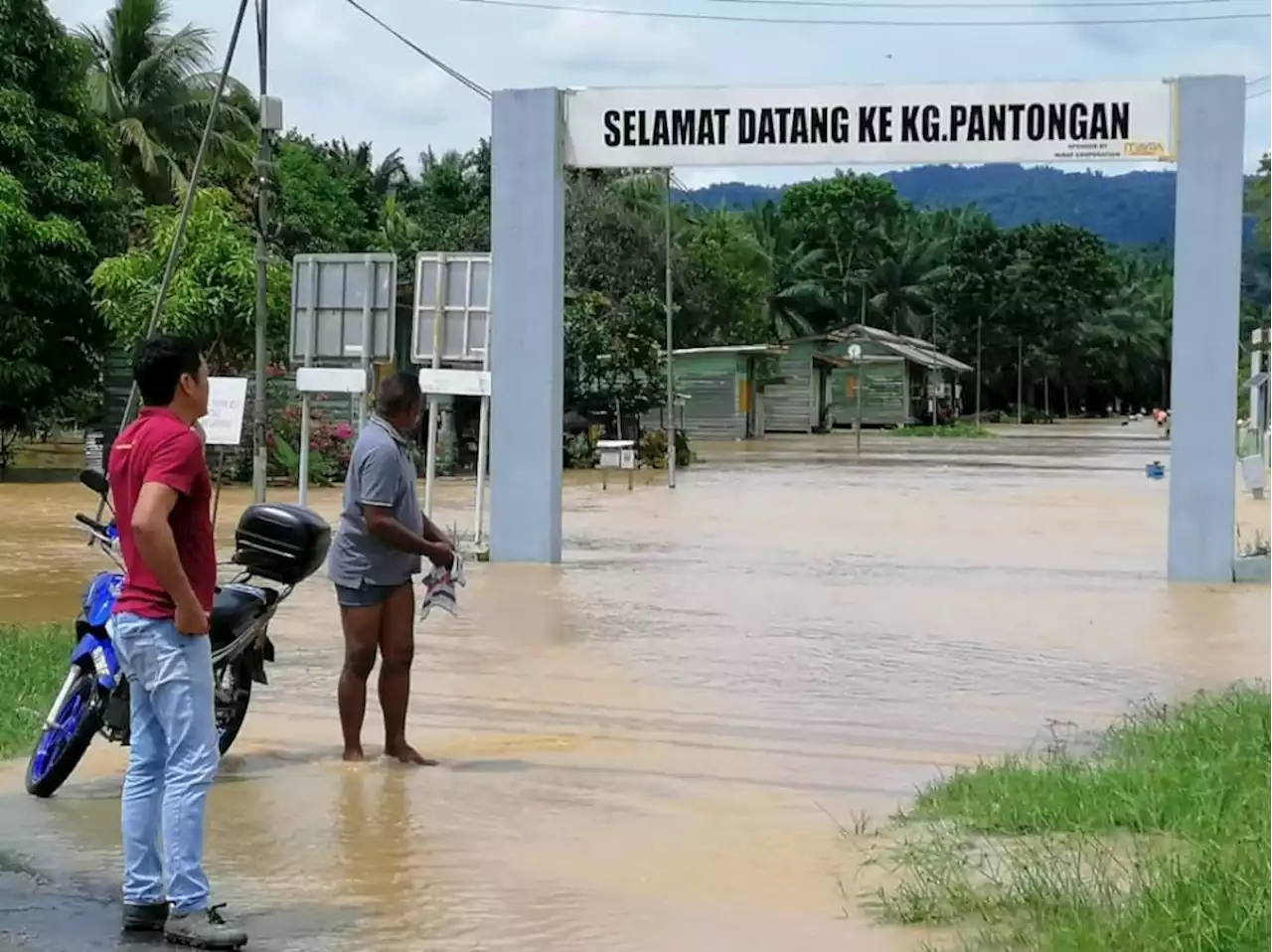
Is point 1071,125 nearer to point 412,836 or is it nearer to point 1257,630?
point 1257,630

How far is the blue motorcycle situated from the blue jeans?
3.50ft

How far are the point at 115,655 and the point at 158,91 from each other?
3383 cm

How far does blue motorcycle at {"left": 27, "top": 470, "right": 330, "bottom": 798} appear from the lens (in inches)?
263

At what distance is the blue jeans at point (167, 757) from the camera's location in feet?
17.2

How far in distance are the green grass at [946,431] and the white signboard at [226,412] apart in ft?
164

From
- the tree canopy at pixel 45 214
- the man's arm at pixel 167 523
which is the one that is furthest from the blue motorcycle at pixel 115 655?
the tree canopy at pixel 45 214

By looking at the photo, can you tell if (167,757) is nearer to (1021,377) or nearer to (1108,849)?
(1108,849)

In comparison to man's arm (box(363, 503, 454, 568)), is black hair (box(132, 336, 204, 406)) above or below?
above

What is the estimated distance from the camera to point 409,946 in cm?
527

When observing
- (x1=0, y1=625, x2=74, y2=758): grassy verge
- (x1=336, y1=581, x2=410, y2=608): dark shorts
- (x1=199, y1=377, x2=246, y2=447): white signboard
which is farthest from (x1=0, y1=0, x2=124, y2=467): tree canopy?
(x1=336, y1=581, x2=410, y2=608): dark shorts

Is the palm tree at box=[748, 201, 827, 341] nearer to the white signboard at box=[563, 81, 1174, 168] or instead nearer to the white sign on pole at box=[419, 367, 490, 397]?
the white sign on pole at box=[419, 367, 490, 397]

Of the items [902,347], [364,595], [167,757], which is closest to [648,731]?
[364,595]

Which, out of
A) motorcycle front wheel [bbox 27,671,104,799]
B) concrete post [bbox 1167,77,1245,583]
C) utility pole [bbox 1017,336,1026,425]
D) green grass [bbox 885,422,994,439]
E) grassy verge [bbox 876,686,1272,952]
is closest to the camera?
grassy verge [bbox 876,686,1272,952]

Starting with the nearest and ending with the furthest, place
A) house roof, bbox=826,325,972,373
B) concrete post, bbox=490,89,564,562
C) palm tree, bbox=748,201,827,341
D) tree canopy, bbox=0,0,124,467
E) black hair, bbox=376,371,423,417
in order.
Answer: black hair, bbox=376,371,423,417 → concrete post, bbox=490,89,564,562 → tree canopy, bbox=0,0,124,467 → house roof, bbox=826,325,972,373 → palm tree, bbox=748,201,827,341
